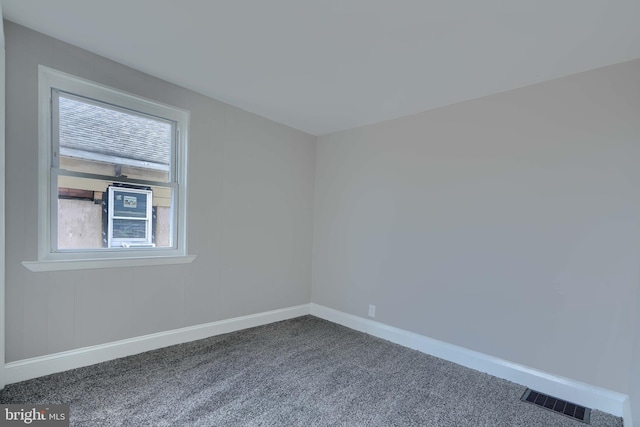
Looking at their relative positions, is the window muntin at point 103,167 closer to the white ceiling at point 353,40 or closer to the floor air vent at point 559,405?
the white ceiling at point 353,40

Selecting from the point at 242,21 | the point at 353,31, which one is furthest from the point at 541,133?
the point at 242,21

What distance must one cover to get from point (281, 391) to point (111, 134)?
7.91ft

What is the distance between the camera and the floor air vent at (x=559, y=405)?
81.3 inches

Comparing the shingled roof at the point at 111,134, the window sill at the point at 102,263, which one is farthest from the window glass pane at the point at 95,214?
the shingled roof at the point at 111,134

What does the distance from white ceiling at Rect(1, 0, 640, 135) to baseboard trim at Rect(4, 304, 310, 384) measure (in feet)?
7.45

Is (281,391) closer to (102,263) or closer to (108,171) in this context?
(102,263)

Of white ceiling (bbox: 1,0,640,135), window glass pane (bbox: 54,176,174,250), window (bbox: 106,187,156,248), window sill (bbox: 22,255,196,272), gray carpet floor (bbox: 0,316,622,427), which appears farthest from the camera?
window (bbox: 106,187,156,248)

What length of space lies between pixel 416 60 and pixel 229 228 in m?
2.31

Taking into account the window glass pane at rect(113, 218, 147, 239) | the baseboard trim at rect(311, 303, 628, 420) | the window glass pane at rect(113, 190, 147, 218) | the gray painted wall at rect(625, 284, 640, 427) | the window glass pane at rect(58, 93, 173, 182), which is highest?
the window glass pane at rect(58, 93, 173, 182)

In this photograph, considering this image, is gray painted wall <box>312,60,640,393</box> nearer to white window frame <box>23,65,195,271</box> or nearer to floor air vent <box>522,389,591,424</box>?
floor air vent <box>522,389,591,424</box>

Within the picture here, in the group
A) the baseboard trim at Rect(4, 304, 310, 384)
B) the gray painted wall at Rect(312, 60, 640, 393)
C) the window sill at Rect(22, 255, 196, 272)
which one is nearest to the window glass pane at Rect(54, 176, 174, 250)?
the window sill at Rect(22, 255, 196, 272)

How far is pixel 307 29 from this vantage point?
6.35 ft

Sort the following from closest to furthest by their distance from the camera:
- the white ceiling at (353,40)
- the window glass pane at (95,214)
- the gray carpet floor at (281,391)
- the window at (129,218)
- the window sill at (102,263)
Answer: the white ceiling at (353,40)
the gray carpet floor at (281,391)
the window sill at (102,263)
the window glass pane at (95,214)
the window at (129,218)

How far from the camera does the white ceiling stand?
67.9 inches
